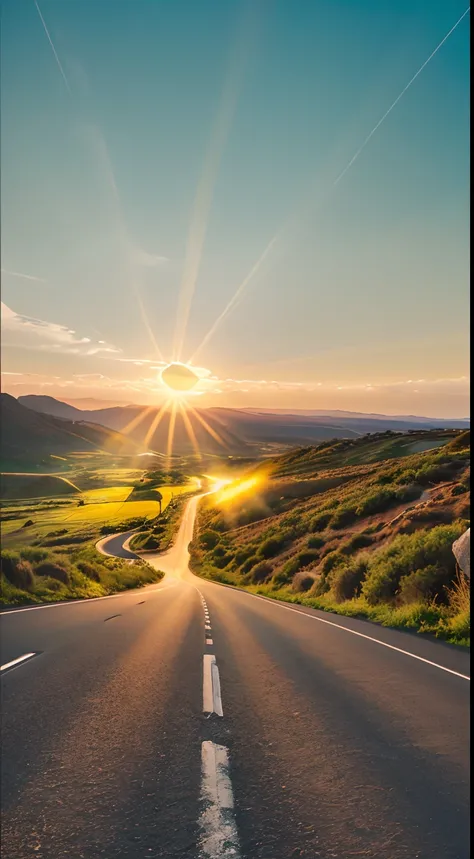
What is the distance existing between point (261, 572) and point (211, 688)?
1401 inches

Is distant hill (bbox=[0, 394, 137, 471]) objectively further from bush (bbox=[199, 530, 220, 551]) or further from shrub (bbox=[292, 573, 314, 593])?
shrub (bbox=[292, 573, 314, 593])

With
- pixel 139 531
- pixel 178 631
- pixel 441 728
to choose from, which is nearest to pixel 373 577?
pixel 178 631

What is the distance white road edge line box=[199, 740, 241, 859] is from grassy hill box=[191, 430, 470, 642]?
8963 mm

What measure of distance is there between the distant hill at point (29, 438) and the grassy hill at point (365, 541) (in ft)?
69.4

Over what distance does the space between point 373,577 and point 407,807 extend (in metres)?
16.4

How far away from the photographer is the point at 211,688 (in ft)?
25.4

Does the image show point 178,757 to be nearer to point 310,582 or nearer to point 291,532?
point 310,582

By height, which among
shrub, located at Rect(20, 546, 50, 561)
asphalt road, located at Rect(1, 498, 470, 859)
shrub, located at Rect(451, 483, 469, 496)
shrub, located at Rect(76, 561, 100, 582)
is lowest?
shrub, located at Rect(76, 561, 100, 582)

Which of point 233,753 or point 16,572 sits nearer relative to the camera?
point 233,753

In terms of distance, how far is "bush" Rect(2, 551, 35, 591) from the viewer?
19.2m

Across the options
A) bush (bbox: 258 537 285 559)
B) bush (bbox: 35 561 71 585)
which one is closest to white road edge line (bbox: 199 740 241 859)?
bush (bbox: 35 561 71 585)

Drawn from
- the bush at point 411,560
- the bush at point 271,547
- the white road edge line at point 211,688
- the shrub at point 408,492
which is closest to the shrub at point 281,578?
the shrub at point 408,492

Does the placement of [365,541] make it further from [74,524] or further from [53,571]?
[74,524]

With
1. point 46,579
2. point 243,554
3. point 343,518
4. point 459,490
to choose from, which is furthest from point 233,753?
point 243,554
